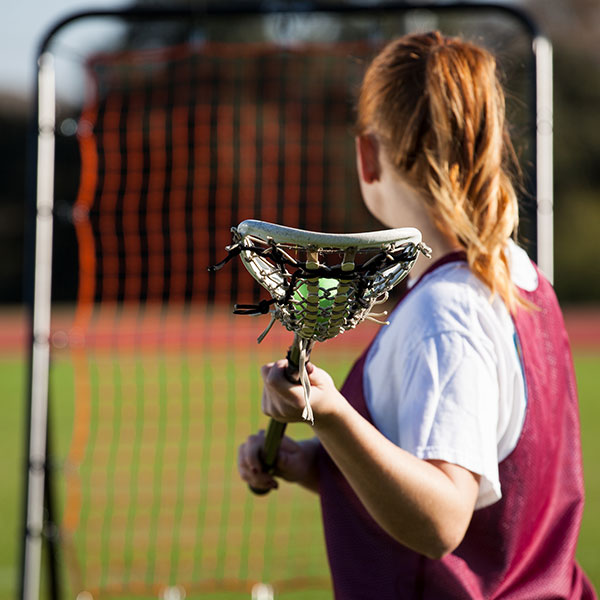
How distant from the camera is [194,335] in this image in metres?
14.0

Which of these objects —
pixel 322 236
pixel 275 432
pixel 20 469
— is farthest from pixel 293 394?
pixel 20 469

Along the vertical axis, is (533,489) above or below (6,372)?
above

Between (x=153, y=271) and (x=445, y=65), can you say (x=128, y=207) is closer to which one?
(x=153, y=271)

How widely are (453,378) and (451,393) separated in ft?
0.07

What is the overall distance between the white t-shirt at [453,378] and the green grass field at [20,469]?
2809 mm

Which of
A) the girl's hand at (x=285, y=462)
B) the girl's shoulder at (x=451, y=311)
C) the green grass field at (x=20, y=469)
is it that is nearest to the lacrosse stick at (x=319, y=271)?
the girl's shoulder at (x=451, y=311)

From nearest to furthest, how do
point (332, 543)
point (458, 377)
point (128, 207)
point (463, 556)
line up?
point (458, 377) → point (463, 556) → point (332, 543) → point (128, 207)

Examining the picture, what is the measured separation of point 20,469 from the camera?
7109mm

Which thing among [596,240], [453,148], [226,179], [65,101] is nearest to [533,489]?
[453,148]

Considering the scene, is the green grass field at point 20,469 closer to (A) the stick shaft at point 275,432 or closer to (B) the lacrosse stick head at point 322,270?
(A) the stick shaft at point 275,432

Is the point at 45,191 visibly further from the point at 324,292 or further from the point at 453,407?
the point at 324,292

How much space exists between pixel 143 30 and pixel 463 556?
24.8m

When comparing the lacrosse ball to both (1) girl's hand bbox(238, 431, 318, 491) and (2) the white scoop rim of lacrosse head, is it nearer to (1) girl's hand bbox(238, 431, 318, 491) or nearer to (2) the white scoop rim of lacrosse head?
(2) the white scoop rim of lacrosse head

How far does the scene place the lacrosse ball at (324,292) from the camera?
110 cm
